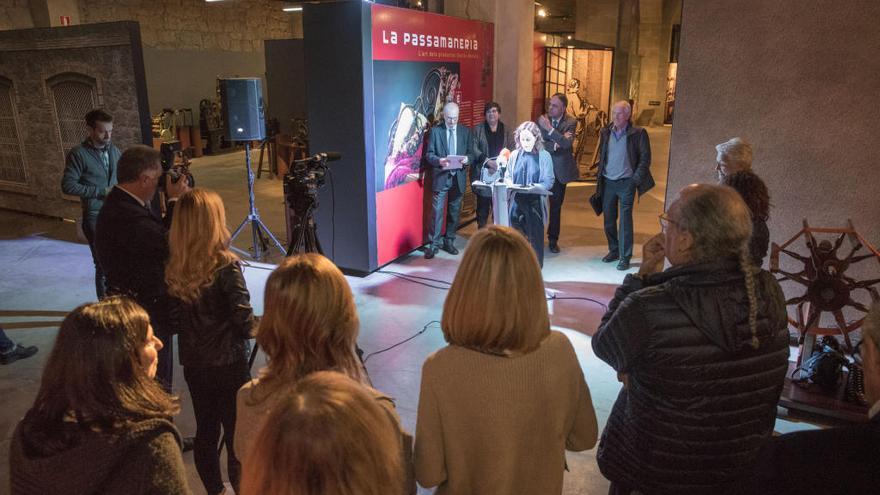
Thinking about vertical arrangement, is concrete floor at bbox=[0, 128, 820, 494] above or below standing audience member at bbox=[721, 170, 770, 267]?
below

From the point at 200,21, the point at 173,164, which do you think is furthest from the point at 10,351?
the point at 200,21

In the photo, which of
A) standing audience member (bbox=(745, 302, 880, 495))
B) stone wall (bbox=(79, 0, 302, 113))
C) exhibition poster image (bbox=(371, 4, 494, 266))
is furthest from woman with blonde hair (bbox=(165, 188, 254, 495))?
stone wall (bbox=(79, 0, 302, 113))

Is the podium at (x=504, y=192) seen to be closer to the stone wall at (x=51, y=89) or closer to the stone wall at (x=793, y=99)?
the stone wall at (x=793, y=99)

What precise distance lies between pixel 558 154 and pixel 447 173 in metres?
1.33

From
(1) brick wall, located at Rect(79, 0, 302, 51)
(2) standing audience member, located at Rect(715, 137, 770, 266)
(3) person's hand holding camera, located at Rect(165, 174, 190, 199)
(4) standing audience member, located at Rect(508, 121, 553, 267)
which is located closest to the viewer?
(2) standing audience member, located at Rect(715, 137, 770, 266)

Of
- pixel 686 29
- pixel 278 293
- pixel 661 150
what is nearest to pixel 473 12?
pixel 686 29

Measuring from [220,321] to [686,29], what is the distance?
3.89 meters

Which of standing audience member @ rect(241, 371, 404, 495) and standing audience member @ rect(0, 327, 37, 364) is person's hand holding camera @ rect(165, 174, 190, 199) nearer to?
standing audience member @ rect(0, 327, 37, 364)

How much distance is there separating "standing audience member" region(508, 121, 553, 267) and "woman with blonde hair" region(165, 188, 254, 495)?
3.06 meters

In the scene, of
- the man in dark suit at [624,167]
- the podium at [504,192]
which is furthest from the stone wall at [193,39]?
the podium at [504,192]

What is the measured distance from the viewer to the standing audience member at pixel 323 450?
90 centimetres

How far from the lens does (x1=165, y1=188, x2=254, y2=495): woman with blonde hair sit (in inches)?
91.7

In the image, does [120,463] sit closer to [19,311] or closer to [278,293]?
[278,293]

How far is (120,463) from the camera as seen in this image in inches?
54.4
